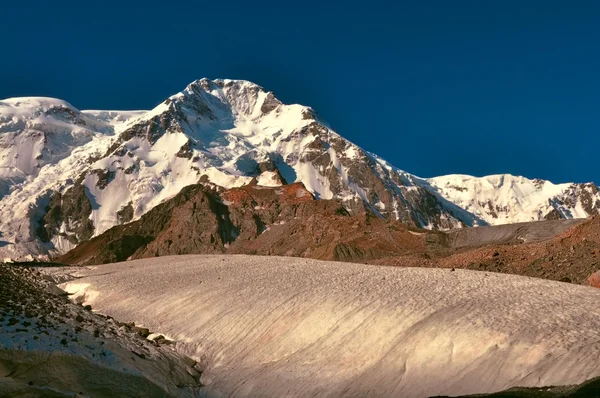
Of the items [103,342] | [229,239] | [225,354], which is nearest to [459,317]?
→ [225,354]

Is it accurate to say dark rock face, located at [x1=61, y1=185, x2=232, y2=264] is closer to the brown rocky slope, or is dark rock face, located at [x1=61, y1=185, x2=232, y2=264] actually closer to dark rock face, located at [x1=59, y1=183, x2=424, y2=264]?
dark rock face, located at [x1=59, y1=183, x2=424, y2=264]

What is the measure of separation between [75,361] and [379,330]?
37.4 ft

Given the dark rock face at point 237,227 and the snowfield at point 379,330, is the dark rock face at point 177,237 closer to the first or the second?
the dark rock face at point 237,227

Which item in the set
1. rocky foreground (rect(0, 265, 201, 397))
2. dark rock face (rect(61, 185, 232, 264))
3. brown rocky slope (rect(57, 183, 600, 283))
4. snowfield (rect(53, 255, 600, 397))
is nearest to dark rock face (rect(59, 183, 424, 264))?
dark rock face (rect(61, 185, 232, 264))

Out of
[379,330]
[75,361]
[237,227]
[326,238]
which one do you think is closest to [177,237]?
[237,227]

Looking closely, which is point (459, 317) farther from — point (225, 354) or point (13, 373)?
point (13, 373)

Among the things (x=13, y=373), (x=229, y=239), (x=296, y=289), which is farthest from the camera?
(x=229, y=239)

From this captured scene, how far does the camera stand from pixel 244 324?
3150cm

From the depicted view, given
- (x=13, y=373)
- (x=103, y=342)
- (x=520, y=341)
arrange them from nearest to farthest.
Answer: (x=13, y=373)
(x=520, y=341)
(x=103, y=342)

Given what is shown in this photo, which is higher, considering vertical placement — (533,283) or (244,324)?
(533,283)

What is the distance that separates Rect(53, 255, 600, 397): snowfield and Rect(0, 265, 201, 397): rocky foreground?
2155 millimetres

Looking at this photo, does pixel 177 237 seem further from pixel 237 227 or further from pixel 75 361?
pixel 75 361

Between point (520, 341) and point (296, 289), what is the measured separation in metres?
14.0

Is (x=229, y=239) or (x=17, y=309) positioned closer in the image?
(x=17, y=309)
